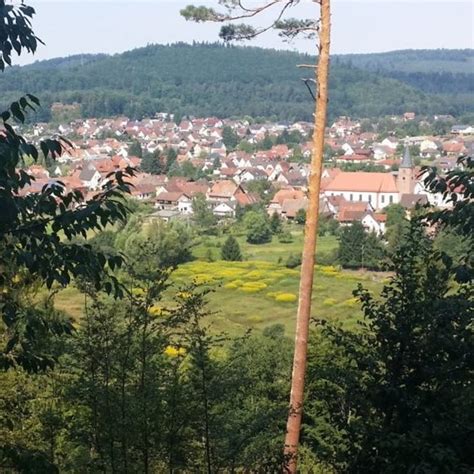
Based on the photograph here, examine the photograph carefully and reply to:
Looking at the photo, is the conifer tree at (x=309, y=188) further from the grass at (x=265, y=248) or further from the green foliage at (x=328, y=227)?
the green foliage at (x=328, y=227)

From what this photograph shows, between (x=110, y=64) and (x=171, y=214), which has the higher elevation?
(x=110, y=64)

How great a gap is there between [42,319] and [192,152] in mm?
104676

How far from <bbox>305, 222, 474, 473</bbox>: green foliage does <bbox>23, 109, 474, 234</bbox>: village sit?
1.09 m

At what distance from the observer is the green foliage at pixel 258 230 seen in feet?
156

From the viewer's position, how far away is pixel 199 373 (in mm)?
5055

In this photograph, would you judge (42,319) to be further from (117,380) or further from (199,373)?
(199,373)

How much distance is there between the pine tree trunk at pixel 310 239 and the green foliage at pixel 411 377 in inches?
23.6

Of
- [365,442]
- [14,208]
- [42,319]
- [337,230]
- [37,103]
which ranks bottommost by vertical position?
[337,230]

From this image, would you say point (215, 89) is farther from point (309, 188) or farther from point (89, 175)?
point (309, 188)

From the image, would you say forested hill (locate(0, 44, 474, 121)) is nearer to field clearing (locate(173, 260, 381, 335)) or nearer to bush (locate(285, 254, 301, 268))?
bush (locate(285, 254, 301, 268))

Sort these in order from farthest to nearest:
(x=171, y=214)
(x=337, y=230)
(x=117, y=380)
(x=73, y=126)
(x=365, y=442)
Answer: (x=73, y=126), (x=171, y=214), (x=337, y=230), (x=117, y=380), (x=365, y=442)

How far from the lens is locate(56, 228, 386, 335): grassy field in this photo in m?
28.8

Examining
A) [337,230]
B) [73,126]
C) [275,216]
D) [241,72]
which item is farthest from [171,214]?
[241,72]

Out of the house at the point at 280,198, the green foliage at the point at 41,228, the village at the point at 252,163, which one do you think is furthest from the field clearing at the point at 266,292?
the green foliage at the point at 41,228
